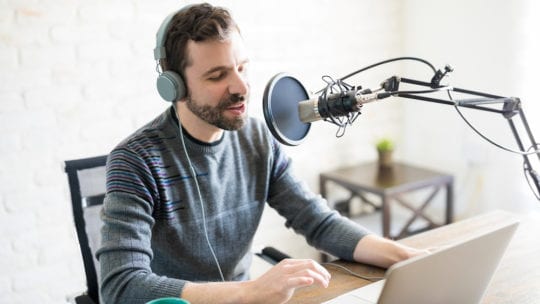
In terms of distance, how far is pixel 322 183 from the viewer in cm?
257

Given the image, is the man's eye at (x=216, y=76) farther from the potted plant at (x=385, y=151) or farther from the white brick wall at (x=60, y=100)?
the potted plant at (x=385, y=151)

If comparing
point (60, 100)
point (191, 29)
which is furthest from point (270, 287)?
point (60, 100)

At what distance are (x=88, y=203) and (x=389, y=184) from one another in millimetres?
1319

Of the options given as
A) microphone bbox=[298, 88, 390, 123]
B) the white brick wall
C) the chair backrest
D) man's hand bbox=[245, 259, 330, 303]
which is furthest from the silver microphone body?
the white brick wall

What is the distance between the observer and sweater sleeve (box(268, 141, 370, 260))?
1350 mm

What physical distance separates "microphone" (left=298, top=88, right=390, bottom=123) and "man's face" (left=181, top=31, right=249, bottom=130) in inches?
13.7

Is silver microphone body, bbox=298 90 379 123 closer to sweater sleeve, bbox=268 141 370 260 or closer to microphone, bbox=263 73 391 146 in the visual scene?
microphone, bbox=263 73 391 146

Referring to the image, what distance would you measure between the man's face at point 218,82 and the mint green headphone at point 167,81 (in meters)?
0.03

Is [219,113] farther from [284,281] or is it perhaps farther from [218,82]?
[284,281]

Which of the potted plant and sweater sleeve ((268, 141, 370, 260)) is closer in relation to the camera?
sweater sleeve ((268, 141, 370, 260))

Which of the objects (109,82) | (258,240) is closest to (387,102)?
(258,240)

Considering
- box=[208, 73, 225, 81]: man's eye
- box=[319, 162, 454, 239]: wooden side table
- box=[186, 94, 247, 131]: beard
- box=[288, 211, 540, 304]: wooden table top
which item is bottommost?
box=[319, 162, 454, 239]: wooden side table

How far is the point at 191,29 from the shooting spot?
4.29ft

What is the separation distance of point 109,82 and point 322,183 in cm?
107
